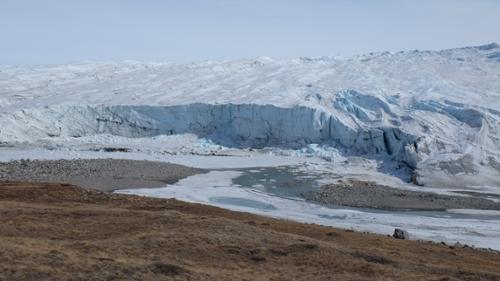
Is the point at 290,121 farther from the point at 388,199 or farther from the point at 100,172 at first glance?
the point at 100,172

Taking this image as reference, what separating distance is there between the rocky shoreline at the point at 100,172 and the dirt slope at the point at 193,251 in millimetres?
7131

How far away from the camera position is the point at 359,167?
2558 cm

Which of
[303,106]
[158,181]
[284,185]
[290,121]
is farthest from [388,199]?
[290,121]

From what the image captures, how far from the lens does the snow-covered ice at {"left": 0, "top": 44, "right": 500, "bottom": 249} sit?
73.0ft

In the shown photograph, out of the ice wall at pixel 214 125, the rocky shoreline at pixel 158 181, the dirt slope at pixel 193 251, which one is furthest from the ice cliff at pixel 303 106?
the dirt slope at pixel 193 251

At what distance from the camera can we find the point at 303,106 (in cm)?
3061

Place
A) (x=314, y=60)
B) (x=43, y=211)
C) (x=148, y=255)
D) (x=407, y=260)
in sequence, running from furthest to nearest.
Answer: (x=314, y=60) → (x=43, y=211) → (x=407, y=260) → (x=148, y=255)

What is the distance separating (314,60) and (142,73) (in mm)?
15032

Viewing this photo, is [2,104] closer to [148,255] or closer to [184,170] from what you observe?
[184,170]

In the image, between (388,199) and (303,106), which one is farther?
(303,106)

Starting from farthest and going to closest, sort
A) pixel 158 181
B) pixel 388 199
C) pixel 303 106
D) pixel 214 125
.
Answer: pixel 214 125, pixel 303 106, pixel 158 181, pixel 388 199

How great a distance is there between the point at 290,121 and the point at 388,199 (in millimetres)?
12338

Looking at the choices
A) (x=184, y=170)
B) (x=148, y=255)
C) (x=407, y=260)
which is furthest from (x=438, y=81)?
(x=148, y=255)

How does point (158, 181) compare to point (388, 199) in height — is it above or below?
above
